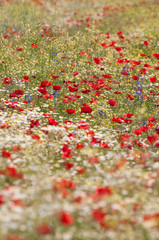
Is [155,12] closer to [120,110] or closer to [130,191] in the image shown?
[120,110]

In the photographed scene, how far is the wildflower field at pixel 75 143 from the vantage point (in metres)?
2.34

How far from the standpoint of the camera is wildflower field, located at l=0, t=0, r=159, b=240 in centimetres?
234

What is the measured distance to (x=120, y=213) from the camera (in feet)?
8.32

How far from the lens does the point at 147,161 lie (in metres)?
3.78

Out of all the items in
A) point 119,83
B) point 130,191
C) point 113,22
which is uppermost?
point 113,22

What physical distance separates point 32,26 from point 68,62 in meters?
1.83

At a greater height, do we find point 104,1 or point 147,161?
point 104,1

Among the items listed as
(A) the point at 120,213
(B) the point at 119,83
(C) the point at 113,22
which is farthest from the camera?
(C) the point at 113,22

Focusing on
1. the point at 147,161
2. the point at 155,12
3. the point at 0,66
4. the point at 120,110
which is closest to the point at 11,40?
the point at 0,66

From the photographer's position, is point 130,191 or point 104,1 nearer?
point 130,191

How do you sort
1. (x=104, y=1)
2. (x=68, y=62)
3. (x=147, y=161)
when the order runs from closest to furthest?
(x=147, y=161) < (x=68, y=62) < (x=104, y=1)

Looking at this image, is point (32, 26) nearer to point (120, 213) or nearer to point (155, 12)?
point (120, 213)

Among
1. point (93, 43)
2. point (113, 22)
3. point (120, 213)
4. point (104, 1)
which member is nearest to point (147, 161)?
point (120, 213)

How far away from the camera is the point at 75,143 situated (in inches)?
158
